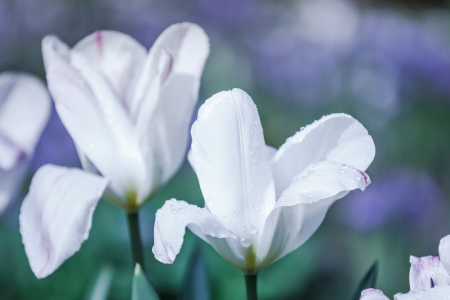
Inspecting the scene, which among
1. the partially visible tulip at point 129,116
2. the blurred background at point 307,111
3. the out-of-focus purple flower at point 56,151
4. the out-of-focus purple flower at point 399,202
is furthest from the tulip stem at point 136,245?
the out-of-focus purple flower at point 56,151

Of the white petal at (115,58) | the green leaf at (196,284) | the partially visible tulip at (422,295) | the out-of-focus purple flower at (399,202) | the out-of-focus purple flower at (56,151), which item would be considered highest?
the white petal at (115,58)

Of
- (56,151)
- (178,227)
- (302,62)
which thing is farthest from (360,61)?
(178,227)

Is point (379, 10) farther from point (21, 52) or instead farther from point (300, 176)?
point (300, 176)

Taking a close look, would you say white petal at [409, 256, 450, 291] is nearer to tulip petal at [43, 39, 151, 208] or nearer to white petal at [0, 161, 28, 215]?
tulip petal at [43, 39, 151, 208]

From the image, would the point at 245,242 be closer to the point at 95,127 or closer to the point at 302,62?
the point at 95,127

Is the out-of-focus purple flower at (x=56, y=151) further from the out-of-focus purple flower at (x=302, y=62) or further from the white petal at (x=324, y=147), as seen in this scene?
the white petal at (x=324, y=147)

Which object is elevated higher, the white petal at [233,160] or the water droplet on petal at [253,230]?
the white petal at [233,160]
